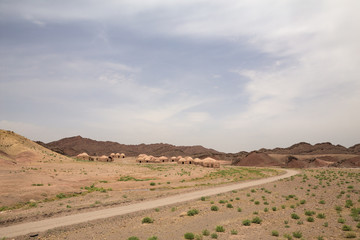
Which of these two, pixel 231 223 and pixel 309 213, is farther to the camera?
pixel 309 213

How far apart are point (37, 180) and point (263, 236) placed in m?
33.2

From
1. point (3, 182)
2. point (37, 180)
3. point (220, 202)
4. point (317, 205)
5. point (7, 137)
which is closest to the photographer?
point (317, 205)

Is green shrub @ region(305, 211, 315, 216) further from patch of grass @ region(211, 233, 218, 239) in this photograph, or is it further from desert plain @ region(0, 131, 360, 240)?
patch of grass @ region(211, 233, 218, 239)

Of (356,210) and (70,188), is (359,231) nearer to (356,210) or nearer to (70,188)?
(356,210)

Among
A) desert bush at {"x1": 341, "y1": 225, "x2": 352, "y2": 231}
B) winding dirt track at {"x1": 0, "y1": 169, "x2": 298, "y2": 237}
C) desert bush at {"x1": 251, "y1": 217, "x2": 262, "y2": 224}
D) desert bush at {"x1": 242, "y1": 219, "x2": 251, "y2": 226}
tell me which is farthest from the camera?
desert bush at {"x1": 251, "y1": 217, "x2": 262, "y2": 224}

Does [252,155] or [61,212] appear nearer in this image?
[61,212]

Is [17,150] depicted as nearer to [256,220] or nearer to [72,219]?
[72,219]

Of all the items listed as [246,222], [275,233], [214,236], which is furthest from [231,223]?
[214,236]

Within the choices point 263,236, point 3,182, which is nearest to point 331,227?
point 263,236

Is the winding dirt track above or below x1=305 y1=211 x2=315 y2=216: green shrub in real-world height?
below

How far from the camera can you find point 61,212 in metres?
20.4

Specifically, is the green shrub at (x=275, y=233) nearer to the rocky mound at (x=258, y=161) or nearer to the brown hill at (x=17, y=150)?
the brown hill at (x=17, y=150)

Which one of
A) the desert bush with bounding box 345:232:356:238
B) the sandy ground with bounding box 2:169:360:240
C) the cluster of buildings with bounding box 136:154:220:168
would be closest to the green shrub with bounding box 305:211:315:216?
the sandy ground with bounding box 2:169:360:240

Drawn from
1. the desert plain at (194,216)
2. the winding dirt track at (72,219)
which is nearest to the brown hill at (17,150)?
the desert plain at (194,216)
